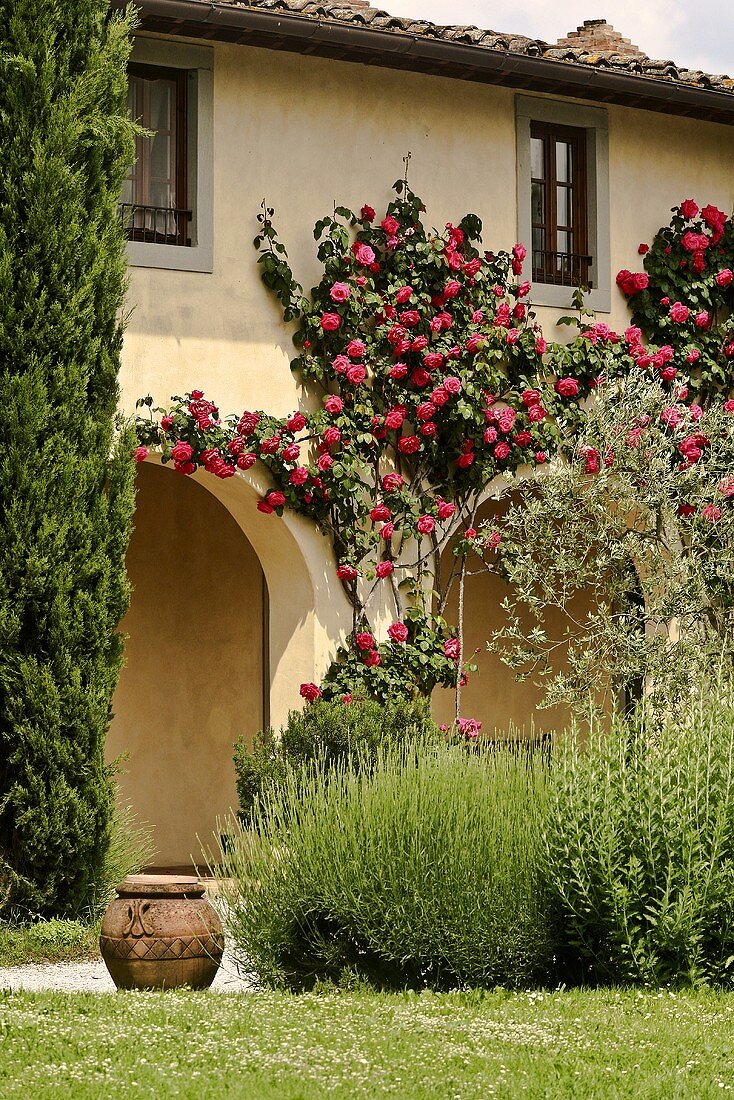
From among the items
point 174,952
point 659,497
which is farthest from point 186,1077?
point 659,497

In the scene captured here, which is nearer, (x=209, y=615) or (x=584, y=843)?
(x=584, y=843)

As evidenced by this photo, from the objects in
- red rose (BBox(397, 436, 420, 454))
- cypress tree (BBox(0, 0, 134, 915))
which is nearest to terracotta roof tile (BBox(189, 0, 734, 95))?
cypress tree (BBox(0, 0, 134, 915))

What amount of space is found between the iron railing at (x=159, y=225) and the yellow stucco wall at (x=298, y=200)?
246 millimetres

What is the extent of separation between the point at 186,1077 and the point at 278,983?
202 centimetres

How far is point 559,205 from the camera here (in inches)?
516

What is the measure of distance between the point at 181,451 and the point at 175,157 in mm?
2174

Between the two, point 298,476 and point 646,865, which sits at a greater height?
Result: point 298,476

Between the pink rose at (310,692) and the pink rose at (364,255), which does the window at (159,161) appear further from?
the pink rose at (310,692)

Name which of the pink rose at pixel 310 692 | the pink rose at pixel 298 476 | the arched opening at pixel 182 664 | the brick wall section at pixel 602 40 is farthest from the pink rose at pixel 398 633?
the brick wall section at pixel 602 40

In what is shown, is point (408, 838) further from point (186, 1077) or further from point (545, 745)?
point (186, 1077)

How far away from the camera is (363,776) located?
26.4ft

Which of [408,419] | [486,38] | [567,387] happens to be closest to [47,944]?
[408,419]

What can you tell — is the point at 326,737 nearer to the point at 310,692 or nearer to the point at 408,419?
the point at 310,692

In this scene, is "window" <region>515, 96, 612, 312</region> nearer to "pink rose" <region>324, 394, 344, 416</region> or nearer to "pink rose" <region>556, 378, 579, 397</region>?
"pink rose" <region>556, 378, 579, 397</region>
